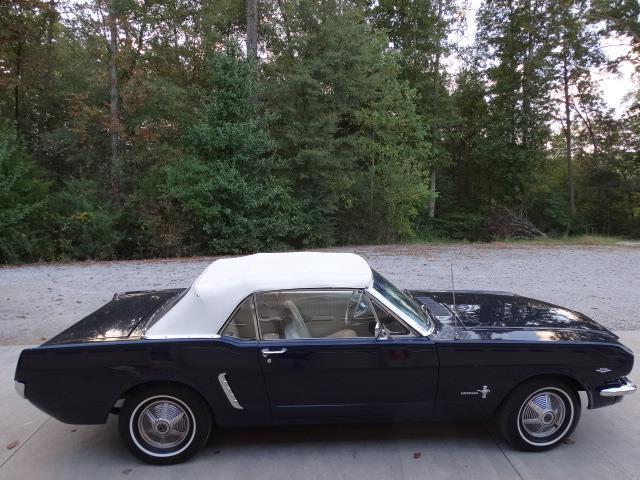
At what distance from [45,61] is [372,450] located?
22103mm

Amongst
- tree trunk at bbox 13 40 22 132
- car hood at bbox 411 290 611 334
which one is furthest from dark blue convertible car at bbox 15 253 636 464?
tree trunk at bbox 13 40 22 132

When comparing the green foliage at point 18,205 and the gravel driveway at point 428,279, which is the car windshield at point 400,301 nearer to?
the gravel driveway at point 428,279

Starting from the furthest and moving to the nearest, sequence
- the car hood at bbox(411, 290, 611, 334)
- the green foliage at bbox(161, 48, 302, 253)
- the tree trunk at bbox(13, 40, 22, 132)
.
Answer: the tree trunk at bbox(13, 40, 22, 132), the green foliage at bbox(161, 48, 302, 253), the car hood at bbox(411, 290, 611, 334)

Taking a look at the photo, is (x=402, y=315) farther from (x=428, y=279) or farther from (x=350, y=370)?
(x=428, y=279)

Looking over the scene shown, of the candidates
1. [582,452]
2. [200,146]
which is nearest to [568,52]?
[200,146]

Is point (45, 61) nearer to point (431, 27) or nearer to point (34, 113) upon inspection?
point (34, 113)

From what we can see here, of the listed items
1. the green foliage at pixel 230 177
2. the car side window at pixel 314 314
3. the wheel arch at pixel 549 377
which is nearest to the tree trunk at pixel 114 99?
the green foliage at pixel 230 177

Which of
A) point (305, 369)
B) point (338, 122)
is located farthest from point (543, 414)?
point (338, 122)

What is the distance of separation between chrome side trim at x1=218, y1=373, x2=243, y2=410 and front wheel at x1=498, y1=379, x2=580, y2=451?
1.86 meters

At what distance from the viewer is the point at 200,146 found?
683 inches

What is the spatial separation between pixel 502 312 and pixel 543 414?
88 centimetres

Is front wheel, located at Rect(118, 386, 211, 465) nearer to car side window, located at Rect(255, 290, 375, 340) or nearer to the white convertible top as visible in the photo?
the white convertible top

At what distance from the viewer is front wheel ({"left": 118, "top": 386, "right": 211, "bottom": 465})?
11.5 ft

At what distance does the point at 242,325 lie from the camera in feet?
11.7
